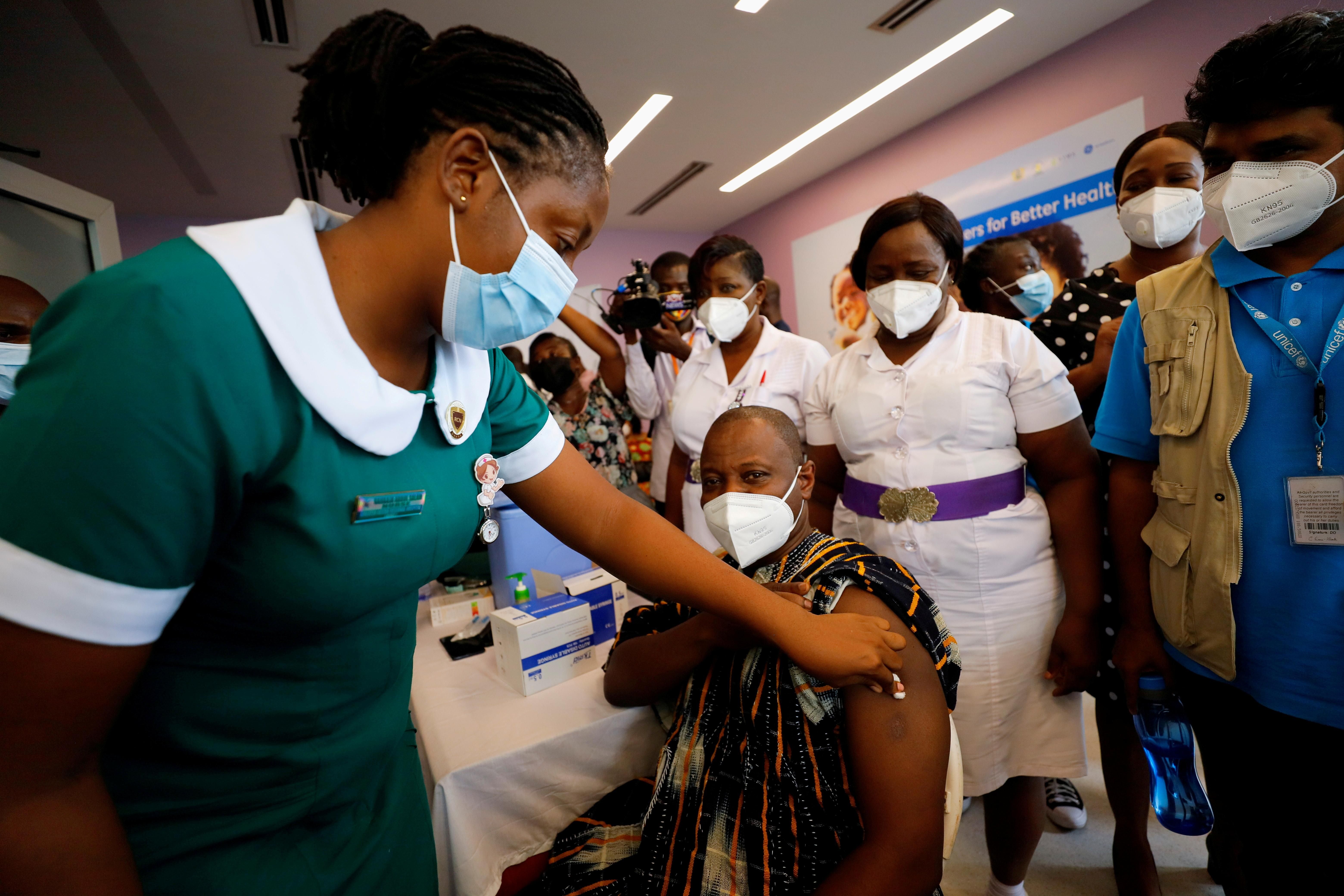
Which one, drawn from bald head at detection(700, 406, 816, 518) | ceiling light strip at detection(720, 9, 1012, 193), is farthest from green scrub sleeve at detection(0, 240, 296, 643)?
ceiling light strip at detection(720, 9, 1012, 193)

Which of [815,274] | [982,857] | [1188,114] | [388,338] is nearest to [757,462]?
[388,338]

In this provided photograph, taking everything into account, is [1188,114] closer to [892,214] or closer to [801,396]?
[892,214]

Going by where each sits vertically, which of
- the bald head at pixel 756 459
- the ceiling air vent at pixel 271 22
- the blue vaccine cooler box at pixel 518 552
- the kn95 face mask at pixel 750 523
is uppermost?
the ceiling air vent at pixel 271 22

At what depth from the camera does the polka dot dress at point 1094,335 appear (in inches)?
64.9

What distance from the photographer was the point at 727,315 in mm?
2307

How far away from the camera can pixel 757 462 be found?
130 cm

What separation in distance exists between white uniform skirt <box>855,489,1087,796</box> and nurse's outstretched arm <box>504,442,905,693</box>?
539 mm

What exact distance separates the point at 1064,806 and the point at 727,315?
2.06 meters

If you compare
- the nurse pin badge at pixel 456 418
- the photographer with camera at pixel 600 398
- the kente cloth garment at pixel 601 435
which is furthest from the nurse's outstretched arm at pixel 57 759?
the kente cloth garment at pixel 601 435

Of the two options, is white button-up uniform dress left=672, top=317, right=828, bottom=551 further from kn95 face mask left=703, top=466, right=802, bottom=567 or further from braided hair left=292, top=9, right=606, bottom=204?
braided hair left=292, top=9, right=606, bottom=204

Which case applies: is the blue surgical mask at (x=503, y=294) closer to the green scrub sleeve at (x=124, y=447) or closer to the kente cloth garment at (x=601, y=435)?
the green scrub sleeve at (x=124, y=447)

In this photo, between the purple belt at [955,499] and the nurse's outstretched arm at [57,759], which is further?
the purple belt at [955,499]

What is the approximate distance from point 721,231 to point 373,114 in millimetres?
7463

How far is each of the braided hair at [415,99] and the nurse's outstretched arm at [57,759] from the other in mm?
521
